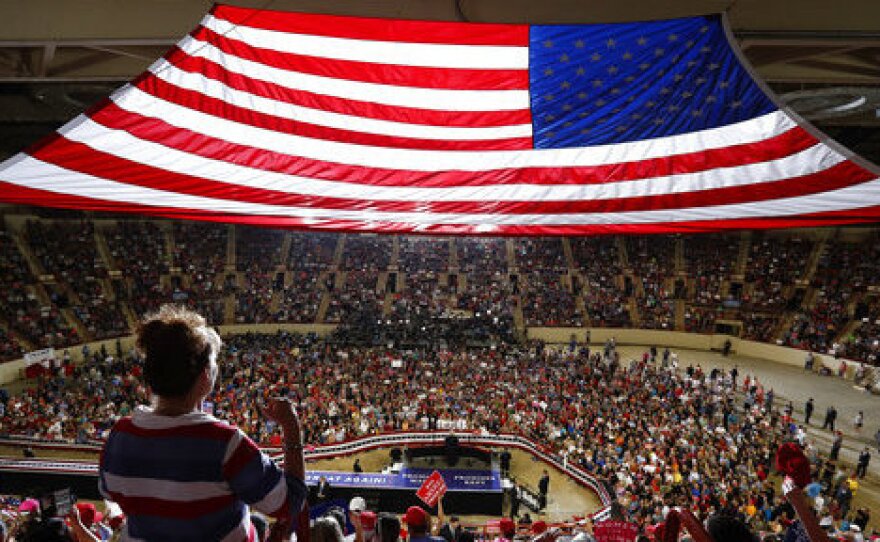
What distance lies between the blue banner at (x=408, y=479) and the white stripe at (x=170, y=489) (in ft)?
36.9

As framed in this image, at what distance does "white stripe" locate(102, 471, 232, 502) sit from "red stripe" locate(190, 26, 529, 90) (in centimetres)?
281

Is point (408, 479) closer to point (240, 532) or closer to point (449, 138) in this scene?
point (449, 138)

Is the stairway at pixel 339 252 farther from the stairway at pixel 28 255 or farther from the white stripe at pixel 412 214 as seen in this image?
the white stripe at pixel 412 214

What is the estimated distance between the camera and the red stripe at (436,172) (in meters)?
3.37

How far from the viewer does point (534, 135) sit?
3.67 m

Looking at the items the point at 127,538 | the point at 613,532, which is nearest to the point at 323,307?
the point at 613,532

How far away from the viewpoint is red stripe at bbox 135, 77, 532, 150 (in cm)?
345

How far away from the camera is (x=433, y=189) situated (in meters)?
3.91

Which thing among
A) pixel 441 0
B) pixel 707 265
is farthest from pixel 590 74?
pixel 707 265

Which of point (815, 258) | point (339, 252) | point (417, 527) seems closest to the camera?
Result: point (417, 527)

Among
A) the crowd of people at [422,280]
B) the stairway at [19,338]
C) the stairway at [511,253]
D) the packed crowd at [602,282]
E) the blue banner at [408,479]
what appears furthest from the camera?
the stairway at [511,253]

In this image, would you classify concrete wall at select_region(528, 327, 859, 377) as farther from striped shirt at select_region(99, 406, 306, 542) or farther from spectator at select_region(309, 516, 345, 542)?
striped shirt at select_region(99, 406, 306, 542)

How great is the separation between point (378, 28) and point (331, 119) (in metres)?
0.69

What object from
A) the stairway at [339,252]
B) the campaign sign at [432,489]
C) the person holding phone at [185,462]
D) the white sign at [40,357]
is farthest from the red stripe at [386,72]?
the stairway at [339,252]
